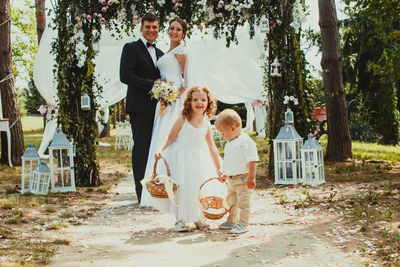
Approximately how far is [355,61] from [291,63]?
444 inches

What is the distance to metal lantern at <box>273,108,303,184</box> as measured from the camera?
251 inches

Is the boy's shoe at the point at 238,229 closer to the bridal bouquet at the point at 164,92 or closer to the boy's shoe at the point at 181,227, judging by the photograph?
the boy's shoe at the point at 181,227

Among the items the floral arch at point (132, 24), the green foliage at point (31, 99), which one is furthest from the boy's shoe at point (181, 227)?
the green foliage at point (31, 99)

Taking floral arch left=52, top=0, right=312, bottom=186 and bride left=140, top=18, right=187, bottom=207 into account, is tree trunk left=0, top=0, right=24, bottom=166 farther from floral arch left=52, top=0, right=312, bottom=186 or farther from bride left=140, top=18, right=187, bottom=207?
bride left=140, top=18, right=187, bottom=207

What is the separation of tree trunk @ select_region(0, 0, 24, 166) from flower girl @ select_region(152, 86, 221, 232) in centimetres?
643

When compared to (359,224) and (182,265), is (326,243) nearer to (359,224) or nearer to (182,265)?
(359,224)

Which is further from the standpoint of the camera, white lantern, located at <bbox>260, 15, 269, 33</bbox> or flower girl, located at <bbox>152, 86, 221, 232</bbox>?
white lantern, located at <bbox>260, 15, 269, 33</bbox>

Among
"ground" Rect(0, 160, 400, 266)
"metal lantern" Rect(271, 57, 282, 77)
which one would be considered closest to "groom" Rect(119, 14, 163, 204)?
"ground" Rect(0, 160, 400, 266)

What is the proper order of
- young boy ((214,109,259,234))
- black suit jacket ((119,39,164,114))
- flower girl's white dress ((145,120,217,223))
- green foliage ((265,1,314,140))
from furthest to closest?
green foliage ((265,1,314,140)) → black suit jacket ((119,39,164,114)) → flower girl's white dress ((145,120,217,223)) → young boy ((214,109,259,234))

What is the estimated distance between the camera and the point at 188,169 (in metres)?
3.94

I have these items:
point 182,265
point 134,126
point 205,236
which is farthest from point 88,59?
point 182,265

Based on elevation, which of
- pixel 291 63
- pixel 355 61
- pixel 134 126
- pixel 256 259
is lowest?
pixel 256 259

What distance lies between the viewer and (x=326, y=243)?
332 centimetres

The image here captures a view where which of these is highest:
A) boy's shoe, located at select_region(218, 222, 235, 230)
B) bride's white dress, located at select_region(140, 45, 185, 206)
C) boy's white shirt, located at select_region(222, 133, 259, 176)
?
bride's white dress, located at select_region(140, 45, 185, 206)
